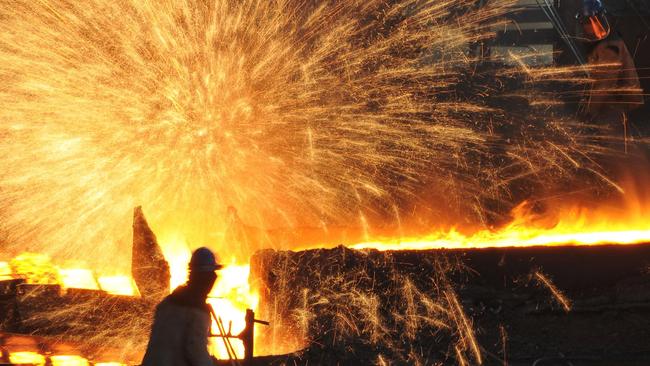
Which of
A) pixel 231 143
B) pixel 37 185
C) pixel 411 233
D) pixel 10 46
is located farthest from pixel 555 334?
pixel 10 46

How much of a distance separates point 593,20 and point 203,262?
725 cm

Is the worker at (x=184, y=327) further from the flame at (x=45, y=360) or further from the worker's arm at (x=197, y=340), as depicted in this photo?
the flame at (x=45, y=360)

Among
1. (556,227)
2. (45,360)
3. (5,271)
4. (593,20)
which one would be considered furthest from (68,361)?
(593,20)

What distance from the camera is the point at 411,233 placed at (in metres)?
8.13

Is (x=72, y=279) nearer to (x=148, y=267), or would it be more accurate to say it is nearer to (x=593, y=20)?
(x=148, y=267)

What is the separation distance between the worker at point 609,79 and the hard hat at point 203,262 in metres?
7.29

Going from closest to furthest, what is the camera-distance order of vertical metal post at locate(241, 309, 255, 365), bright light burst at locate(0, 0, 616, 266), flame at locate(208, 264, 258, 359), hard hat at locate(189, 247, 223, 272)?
hard hat at locate(189, 247, 223, 272) → vertical metal post at locate(241, 309, 255, 365) → flame at locate(208, 264, 258, 359) → bright light burst at locate(0, 0, 616, 266)

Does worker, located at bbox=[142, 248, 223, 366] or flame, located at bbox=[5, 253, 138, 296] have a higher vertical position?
flame, located at bbox=[5, 253, 138, 296]

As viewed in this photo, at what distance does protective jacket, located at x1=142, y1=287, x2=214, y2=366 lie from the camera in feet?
11.4

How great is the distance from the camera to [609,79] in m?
9.68

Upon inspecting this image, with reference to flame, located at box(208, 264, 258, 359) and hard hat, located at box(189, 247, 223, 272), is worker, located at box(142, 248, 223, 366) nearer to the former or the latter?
hard hat, located at box(189, 247, 223, 272)

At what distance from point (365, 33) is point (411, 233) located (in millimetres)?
5492

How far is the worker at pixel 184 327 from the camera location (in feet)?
11.4

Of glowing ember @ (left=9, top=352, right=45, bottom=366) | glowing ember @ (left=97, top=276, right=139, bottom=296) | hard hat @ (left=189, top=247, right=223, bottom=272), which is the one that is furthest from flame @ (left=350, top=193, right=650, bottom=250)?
hard hat @ (left=189, top=247, right=223, bottom=272)
